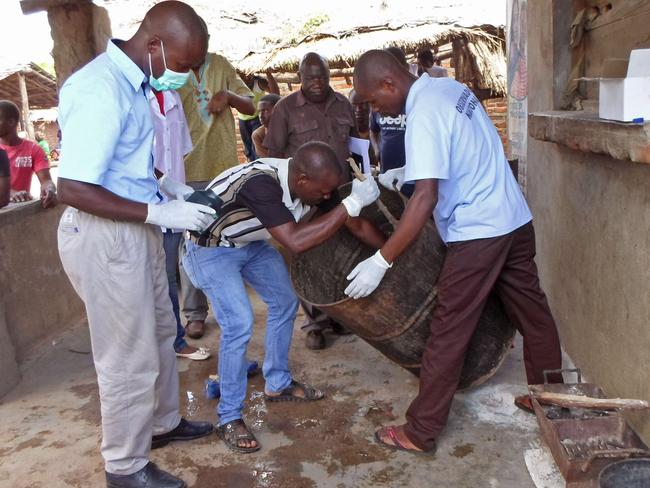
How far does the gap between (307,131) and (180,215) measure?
2175mm

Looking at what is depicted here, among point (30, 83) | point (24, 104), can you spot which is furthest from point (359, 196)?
point (30, 83)

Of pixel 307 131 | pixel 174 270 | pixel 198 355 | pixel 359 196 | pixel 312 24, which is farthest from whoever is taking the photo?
pixel 312 24

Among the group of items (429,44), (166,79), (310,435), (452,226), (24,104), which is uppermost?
(429,44)

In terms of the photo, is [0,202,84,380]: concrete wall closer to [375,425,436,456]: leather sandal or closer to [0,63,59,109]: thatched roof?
[375,425,436,456]: leather sandal

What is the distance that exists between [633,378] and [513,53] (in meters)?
2.82

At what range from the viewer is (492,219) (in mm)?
2557

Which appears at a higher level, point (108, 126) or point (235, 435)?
point (108, 126)

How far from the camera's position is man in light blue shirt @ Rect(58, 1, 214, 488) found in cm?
213

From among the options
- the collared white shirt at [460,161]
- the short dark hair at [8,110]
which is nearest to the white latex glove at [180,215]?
the collared white shirt at [460,161]

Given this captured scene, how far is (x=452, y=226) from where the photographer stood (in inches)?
103

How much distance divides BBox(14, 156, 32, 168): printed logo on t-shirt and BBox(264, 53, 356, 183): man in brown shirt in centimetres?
185

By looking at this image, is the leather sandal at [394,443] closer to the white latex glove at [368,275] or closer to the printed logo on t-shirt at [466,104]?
the white latex glove at [368,275]

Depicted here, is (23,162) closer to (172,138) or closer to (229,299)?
(172,138)

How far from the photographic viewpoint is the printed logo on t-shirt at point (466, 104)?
2517 mm
